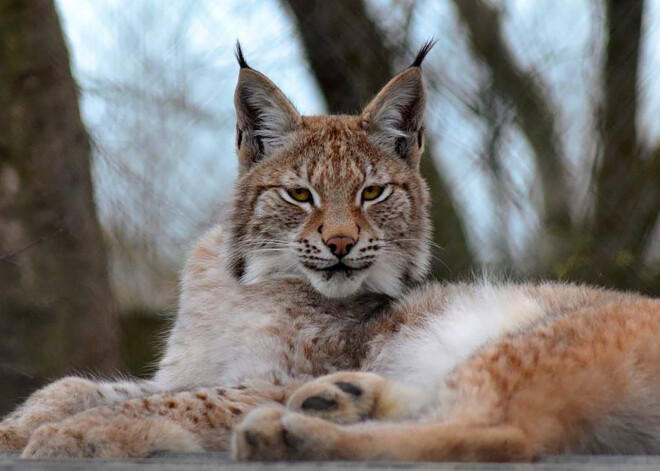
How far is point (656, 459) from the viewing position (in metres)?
2.40

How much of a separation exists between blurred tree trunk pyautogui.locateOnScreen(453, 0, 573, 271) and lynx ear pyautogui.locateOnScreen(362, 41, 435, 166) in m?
1.02

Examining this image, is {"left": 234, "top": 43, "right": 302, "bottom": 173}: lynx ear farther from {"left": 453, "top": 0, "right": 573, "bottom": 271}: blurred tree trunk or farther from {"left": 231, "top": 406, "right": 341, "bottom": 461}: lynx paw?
{"left": 231, "top": 406, "right": 341, "bottom": 461}: lynx paw

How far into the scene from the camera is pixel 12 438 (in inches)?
132

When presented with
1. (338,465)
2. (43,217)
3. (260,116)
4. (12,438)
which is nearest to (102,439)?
(12,438)

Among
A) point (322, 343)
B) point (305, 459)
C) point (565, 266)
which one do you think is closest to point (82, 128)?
point (322, 343)

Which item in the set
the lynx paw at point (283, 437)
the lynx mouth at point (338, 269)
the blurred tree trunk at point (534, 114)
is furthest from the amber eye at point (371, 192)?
the lynx paw at point (283, 437)

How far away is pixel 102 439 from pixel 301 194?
1499mm

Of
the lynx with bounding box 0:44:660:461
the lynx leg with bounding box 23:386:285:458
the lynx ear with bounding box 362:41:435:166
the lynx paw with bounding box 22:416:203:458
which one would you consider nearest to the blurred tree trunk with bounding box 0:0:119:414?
the lynx with bounding box 0:44:660:461

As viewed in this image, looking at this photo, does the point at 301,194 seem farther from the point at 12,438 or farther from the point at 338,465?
the point at 338,465

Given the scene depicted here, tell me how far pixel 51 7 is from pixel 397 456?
3752mm

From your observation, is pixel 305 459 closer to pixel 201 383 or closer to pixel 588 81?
pixel 201 383

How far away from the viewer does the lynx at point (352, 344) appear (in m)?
2.49

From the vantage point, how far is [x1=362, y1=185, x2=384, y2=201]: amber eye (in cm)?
408

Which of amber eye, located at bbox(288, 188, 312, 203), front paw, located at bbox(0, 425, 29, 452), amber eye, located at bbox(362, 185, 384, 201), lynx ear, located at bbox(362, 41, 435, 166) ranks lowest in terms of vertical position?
front paw, located at bbox(0, 425, 29, 452)
